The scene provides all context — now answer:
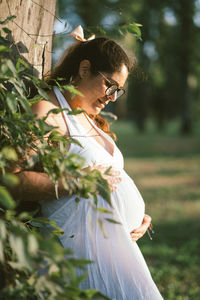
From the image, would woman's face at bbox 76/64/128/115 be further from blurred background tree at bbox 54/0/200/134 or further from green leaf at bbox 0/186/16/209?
blurred background tree at bbox 54/0/200/134

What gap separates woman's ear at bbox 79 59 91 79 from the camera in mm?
1992

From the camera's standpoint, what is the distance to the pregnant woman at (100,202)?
68.2 inches

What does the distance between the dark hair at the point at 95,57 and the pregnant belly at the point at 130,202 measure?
57 cm

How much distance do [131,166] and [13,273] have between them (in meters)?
11.6

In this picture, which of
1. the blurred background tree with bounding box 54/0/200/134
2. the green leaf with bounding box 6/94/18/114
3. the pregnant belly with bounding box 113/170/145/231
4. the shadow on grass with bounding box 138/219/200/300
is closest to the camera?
the green leaf with bounding box 6/94/18/114

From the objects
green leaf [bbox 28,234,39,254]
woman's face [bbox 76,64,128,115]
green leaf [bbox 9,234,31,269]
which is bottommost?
green leaf [bbox 9,234,31,269]

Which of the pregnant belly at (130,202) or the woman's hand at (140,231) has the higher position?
the pregnant belly at (130,202)

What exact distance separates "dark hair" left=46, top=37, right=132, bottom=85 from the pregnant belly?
57cm

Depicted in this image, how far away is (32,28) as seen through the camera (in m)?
1.87

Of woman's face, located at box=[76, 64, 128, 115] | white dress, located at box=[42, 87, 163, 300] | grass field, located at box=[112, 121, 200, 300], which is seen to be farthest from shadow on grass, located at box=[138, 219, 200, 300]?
woman's face, located at box=[76, 64, 128, 115]

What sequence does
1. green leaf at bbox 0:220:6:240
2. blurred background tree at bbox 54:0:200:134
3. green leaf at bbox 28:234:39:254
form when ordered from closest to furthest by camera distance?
green leaf at bbox 28:234:39:254, green leaf at bbox 0:220:6:240, blurred background tree at bbox 54:0:200:134

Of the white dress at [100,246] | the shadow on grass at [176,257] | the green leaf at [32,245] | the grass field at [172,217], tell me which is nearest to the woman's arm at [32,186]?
the white dress at [100,246]

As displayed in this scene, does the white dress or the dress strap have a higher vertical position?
the dress strap

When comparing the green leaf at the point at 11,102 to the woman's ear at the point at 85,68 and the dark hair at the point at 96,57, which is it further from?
the woman's ear at the point at 85,68
